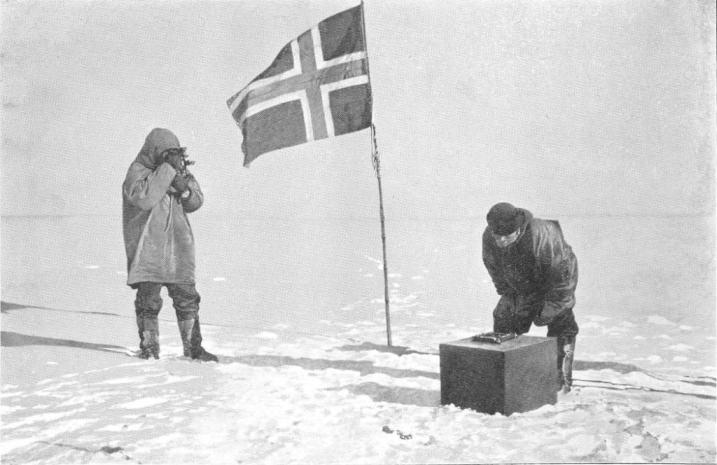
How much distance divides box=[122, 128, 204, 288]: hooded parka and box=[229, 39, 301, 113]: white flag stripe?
0.48 metres

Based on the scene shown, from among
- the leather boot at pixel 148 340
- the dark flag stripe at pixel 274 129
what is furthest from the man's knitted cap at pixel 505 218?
the leather boot at pixel 148 340

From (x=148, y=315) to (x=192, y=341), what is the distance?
0.31 meters

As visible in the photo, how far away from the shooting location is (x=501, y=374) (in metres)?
2.98

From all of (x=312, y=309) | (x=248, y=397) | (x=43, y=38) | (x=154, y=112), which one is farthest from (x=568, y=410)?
(x=43, y=38)

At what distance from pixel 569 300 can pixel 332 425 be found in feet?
4.54

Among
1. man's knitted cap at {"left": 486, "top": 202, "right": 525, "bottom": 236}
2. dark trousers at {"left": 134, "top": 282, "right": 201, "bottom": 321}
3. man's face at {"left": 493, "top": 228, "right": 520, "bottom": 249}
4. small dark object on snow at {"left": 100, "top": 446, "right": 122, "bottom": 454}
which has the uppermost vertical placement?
man's knitted cap at {"left": 486, "top": 202, "right": 525, "bottom": 236}

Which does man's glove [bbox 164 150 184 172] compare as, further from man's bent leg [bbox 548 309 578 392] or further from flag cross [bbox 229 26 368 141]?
man's bent leg [bbox 548 309 578 392]

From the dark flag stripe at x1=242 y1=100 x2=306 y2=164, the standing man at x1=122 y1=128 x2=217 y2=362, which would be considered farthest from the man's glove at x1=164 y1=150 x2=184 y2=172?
the dark flag stripe at x1=242 y1=100 x2=306 y2=164

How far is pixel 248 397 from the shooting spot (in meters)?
3.38

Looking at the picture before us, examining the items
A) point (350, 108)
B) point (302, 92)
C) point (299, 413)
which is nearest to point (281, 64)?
point (302, 92)

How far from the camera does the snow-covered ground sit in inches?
113

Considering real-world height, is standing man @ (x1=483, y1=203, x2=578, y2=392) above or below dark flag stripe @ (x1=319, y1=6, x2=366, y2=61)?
below

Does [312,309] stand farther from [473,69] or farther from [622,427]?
[622,427]

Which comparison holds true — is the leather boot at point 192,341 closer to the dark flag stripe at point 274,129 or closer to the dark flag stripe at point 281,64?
the dark flag stripe at point 274,129
